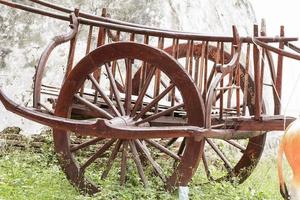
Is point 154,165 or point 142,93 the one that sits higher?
point 142,93

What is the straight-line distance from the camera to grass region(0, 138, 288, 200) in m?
4.37

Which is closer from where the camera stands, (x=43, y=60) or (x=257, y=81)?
(x=257, y=81)

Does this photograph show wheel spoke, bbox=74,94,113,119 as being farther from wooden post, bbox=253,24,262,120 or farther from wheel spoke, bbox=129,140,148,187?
wooden post, bbox=253,24,262,120

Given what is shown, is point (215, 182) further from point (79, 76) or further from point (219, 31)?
point (219, 31)

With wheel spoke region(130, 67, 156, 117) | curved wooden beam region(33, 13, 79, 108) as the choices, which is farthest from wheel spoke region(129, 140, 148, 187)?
curved wooden beam region(33, 13, 79, 108)

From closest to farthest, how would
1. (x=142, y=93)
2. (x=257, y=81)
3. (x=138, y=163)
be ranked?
(x=257, y=81) → (x=142, y=93) → (x=138, y=163)

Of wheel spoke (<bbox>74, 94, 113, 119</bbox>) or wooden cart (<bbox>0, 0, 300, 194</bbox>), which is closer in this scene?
wooden cart (<bbox>0, 0, 300, 194</bbox>)

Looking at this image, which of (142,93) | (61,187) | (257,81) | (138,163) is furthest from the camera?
(61,187)

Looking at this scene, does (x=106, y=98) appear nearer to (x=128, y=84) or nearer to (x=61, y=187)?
(x=128, y=84)

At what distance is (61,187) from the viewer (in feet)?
15.6

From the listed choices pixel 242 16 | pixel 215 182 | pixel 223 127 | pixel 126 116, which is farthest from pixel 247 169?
pixel 242 16

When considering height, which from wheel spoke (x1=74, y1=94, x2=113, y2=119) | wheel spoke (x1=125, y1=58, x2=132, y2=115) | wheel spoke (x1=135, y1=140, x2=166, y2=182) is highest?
wheel spoke (x1=125, y1=58, x2=132, y2=115)

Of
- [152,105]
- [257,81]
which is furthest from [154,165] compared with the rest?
[257,81]

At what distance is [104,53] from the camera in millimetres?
4320
